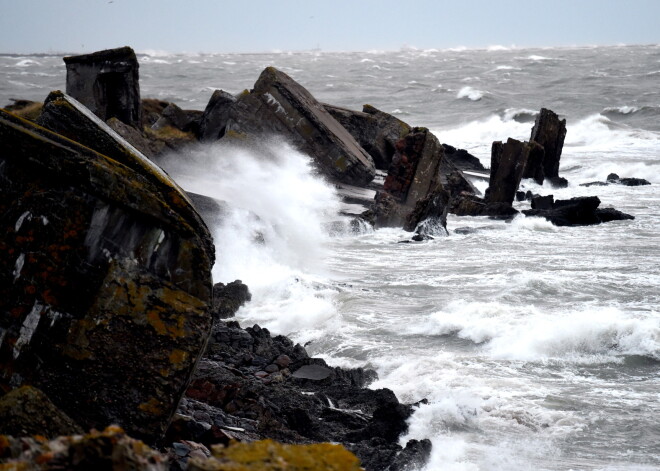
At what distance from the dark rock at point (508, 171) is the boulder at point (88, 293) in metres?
16.4

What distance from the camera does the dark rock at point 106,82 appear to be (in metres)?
15.4

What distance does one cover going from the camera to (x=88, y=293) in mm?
4316

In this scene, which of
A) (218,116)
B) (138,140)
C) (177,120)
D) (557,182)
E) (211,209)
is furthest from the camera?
(557,182)

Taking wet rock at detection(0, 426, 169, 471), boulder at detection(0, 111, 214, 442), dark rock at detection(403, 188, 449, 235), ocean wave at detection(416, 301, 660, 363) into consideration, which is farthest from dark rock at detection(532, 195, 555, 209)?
wet rock at detection(0, 426, 169, 471)

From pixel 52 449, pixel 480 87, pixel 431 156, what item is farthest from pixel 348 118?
pixel 480 87

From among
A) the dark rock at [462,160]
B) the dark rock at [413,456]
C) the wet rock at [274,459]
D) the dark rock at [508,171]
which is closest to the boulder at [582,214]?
the dark rock at [508,171]

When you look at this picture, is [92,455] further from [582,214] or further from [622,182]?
[622,182]

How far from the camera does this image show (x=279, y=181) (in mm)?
17281

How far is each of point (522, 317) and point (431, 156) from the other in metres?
8.56

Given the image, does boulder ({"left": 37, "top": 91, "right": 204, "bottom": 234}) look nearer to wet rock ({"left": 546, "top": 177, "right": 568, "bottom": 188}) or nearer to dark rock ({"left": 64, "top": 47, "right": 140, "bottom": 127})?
dark rock ({"left": 64, "top": 47, "right": 140, "bottom": 127})

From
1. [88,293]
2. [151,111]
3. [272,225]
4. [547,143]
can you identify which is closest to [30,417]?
[88,293]

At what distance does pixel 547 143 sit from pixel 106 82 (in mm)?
14302

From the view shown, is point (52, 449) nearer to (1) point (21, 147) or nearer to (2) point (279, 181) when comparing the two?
(1) point (21, 147)

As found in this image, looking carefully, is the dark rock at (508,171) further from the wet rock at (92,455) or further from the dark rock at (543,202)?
the wet rock at (92,455)
